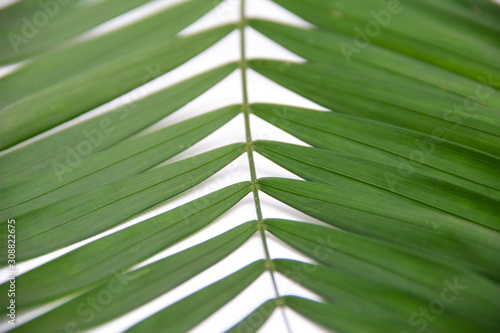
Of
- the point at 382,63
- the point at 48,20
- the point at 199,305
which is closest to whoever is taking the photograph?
the point at 48,20

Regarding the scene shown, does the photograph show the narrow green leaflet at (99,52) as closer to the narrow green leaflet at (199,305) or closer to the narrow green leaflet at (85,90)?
the narrow green leaflet at (85,90)

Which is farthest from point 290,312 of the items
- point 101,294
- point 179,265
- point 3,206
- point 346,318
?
point 3,206

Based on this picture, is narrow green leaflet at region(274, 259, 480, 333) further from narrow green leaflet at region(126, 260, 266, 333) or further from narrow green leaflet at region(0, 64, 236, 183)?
narrow green leaflet at region(0, 64, 236, 183)

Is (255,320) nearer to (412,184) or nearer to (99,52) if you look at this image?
(412,184)

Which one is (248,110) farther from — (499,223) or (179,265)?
(499,223)

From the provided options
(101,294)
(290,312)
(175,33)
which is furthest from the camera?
(290,312)

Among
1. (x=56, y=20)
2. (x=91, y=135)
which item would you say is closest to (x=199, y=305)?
(x=91, y=135)

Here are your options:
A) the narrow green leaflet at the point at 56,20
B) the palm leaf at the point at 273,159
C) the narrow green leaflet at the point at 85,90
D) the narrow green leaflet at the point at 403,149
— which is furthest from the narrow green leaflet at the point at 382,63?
the narrow green leaflet at the point at 56,20
